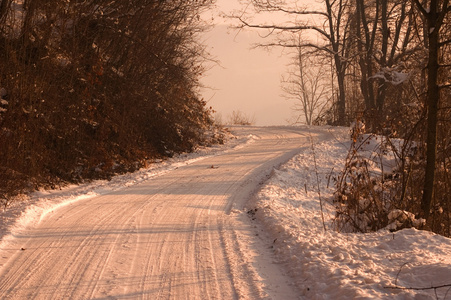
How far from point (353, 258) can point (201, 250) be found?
2014mm

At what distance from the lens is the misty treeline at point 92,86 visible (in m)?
9.98

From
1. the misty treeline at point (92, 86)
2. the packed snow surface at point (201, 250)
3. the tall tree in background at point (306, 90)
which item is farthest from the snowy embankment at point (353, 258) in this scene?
the tall tree in background at point (306, 90)

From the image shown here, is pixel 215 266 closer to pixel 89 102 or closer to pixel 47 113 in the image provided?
pixel 47 113

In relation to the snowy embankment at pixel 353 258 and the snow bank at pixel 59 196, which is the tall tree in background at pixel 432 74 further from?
the snow bank at pixel 59 196

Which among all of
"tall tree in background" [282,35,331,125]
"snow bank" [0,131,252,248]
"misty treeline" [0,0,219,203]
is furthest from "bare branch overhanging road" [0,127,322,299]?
"tall tree in background" [282,35,331,125]

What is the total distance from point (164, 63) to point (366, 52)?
10.9m

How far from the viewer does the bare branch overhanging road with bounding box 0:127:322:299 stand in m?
4.70

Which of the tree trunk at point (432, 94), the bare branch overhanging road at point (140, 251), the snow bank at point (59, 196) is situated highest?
the tree trunk at point (432, 94)

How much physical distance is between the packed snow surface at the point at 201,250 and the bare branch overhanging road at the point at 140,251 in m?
0.01

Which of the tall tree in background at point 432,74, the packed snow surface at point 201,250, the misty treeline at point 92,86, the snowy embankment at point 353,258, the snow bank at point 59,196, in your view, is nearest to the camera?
the snowy embankment at point 353,258

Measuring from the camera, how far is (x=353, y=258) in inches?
211

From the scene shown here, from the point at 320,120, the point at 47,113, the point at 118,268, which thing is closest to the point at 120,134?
the point at 47,113

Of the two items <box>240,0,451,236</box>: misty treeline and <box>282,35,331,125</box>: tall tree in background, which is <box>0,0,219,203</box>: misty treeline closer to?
<box>240,0,451,236</box>: misty treeline

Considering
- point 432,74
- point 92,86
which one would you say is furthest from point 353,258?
point 92,86
